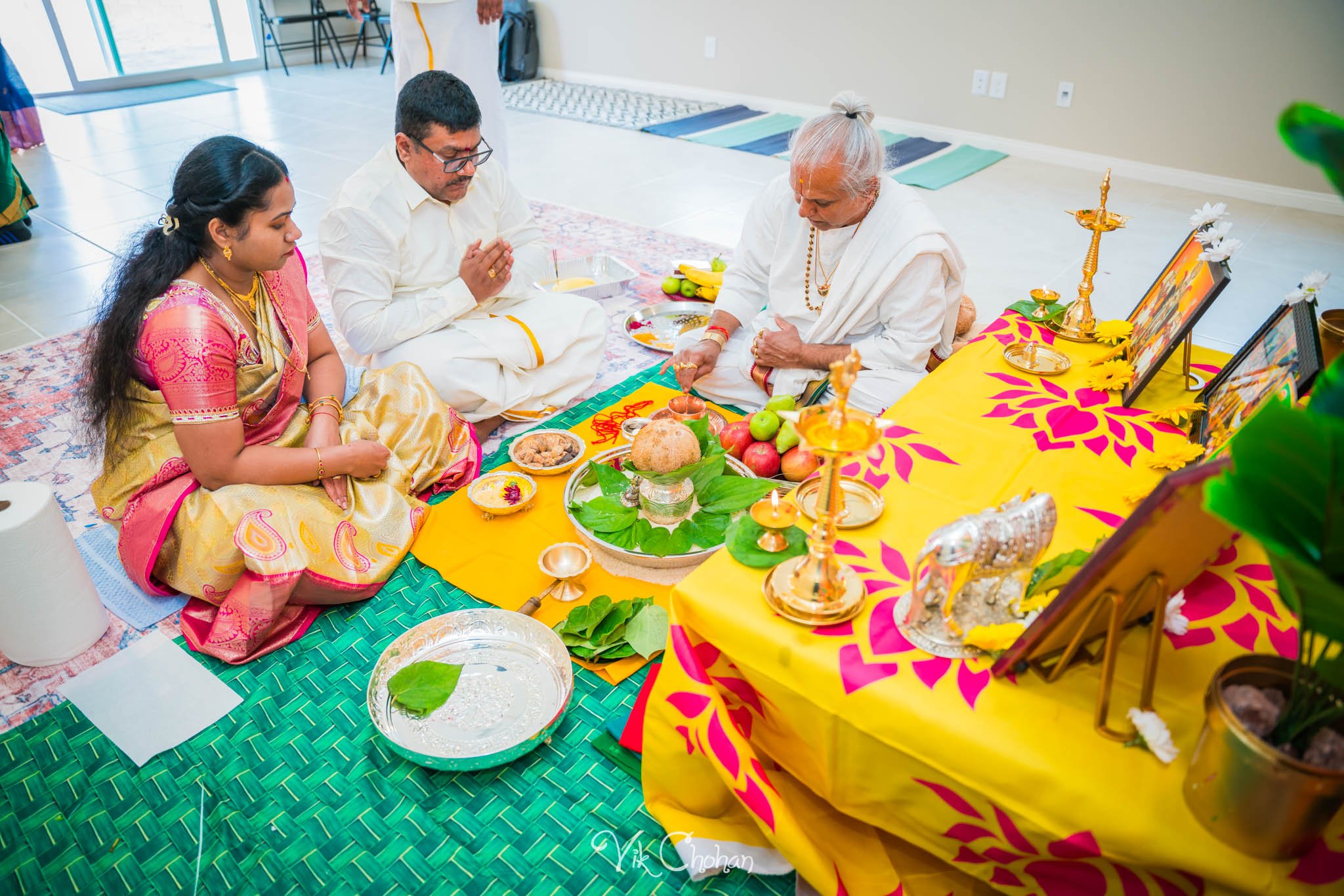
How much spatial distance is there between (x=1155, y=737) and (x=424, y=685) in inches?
54.6

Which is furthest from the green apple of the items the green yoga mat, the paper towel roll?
the green yoga mat

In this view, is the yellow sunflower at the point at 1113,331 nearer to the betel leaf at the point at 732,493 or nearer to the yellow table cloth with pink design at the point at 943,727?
the yellow table cloth with pink design at the point at 943,727

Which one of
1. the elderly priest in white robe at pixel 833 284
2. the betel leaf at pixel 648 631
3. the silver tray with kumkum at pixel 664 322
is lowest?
the betel leaf at pixel 648 631

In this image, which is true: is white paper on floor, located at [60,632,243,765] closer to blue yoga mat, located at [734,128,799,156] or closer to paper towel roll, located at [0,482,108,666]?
paper towel roll, located at [0,482,108,666]

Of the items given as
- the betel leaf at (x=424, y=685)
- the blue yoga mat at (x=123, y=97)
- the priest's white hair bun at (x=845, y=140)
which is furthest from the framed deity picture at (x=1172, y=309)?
the blue yoga mat at (x=123, y=97)

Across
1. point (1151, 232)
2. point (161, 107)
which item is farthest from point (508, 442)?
point (161, 107)

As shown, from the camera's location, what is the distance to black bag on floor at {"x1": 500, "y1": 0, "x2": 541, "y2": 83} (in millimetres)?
8516

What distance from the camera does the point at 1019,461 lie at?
1585 mm

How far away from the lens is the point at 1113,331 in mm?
2045

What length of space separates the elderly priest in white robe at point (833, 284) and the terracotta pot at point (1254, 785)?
64.5 inches

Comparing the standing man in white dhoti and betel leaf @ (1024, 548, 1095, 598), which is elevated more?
the standing man in white dhoti

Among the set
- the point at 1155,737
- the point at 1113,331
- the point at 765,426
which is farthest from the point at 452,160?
the point at 1155,737

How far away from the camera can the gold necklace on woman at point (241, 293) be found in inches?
78.7

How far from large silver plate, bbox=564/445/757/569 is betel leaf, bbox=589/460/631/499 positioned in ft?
0.34
